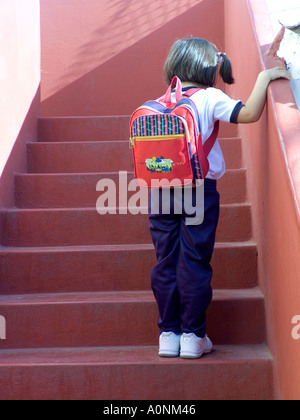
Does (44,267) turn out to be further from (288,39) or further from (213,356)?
(288,39)

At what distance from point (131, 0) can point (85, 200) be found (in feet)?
7.75

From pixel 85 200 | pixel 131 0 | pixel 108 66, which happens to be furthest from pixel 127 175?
pixel 131 0

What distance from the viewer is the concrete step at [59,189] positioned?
353cm

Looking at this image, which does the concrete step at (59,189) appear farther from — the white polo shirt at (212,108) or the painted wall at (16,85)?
the white polo shirt at (212,108)

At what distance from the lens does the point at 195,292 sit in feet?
8.23

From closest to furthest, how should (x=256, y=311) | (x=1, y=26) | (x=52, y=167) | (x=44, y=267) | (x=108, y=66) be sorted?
1. (x=256, y=311)
2. (x=44, y=267)
3. (x=1, y=26)
4. (x=52, y=167)
5. (x=108, y=66)

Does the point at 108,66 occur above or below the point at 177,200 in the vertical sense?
above

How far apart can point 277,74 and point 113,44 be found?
9.67 feet

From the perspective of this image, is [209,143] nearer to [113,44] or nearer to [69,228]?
[69,228]

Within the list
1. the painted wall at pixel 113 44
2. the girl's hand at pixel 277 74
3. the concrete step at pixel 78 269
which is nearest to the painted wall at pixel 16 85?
the concrete step at pixel 78 269

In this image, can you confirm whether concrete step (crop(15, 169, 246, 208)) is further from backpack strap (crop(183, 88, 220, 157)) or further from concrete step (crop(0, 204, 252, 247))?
backpack strap (crop(183, 88, 220, 157))

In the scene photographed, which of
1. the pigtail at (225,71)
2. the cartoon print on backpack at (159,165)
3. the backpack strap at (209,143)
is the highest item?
the pigtail at (225,71)

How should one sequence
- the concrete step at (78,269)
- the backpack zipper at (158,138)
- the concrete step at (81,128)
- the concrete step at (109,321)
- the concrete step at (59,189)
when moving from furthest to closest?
the concrete step at (81,128)
the concrete step at (59,189)
the concrete step at (78,269)
the concrete step at (109,321)
the backpack zipper at (158,138)

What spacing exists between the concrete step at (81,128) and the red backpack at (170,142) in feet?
5.54
